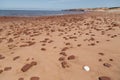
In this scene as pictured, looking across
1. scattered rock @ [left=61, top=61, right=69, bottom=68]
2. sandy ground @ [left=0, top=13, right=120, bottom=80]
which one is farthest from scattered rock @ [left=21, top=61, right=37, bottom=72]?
scattered rock @ [left=61, top=61, right=69, bottom=68]

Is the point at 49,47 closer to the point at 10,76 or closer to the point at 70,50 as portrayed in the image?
the point at 70,50

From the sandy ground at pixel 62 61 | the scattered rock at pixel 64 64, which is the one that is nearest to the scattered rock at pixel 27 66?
the sandy ground at pixel 62 61

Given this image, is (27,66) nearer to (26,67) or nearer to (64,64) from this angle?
(26,67)

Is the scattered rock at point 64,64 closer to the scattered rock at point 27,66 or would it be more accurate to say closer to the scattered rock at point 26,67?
the scattered rock at point 27,66

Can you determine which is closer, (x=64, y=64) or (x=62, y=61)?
(x=64, y=64)

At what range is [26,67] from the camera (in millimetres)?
4414

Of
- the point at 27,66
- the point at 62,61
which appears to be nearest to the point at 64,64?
the point at 62,61

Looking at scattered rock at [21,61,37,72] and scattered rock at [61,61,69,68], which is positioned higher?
scattered rock at [61,61,69,68]

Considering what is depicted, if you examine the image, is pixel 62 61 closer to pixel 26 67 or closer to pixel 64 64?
pixel 64 64

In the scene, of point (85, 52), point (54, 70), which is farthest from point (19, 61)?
point (85, 52)

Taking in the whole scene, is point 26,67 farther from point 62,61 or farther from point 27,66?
point 62,61

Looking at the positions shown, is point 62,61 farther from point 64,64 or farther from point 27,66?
point 27,66

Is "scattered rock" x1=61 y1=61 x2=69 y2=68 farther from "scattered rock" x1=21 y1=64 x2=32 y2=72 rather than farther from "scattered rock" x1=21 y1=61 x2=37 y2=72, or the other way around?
"scattered rock" x1=21 y1=64 x2=32 y2=72

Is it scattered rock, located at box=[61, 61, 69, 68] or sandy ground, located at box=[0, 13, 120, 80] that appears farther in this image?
scattered rock, located at box=[61, 61, 69, 68]
